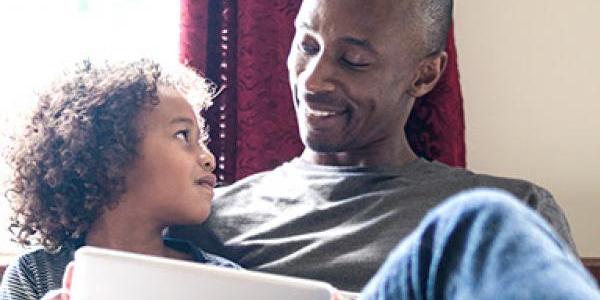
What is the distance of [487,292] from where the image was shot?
64cm

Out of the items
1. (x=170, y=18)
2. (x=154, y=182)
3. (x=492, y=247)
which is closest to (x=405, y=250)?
(x=492, y=247)

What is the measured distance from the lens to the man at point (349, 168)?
4.22 feet

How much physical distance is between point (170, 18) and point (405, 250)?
1.32 metres

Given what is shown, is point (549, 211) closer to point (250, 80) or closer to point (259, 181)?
point (259, 181)

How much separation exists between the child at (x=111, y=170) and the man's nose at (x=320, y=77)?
0.19m

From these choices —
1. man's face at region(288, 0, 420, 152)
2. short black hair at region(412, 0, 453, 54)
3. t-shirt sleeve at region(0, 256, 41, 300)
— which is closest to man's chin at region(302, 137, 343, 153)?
man's face at region(288, 0, 420, 152)

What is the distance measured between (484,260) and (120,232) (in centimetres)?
72

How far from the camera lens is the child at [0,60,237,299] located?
1261mm

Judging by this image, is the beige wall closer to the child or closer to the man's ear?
the man's ear

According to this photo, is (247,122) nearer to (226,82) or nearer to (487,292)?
(226,82)

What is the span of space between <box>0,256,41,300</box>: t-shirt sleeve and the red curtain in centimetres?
58

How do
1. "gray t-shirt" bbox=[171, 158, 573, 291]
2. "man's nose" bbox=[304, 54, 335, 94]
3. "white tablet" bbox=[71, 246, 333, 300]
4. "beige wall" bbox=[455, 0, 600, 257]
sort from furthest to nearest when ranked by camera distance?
1. "beige wall" bbox=[455, 0, 600, 257]
2. "man's nose" bbox=[304, 54, 335, 94]
3. "gray t-shirt" bbox=[171, 158, 573, 291]
4. "white tablet" bbox=[71, 246, 333, 300]

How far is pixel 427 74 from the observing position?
148cm

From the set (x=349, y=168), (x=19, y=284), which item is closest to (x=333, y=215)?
(x=349, y=168)
